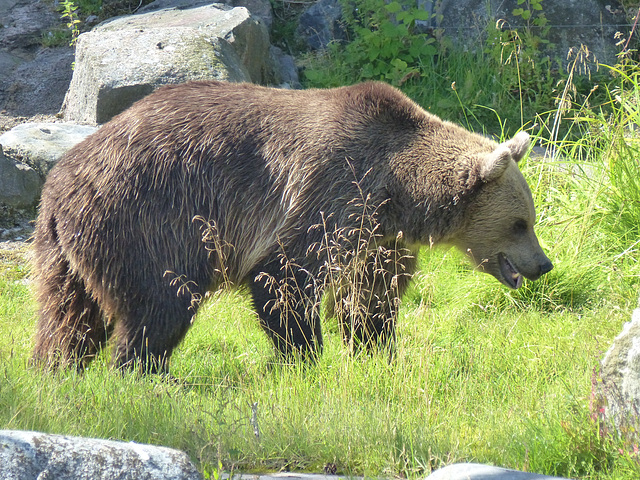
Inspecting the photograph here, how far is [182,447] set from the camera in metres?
3.55

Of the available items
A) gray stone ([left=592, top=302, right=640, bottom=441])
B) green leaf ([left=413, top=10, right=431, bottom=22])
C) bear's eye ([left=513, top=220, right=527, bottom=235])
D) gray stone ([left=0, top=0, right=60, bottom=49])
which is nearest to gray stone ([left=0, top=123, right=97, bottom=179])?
gray stone ([left=0, top=0, right=60, bottom=49])

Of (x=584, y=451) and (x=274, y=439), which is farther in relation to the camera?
(x=274, y=439)

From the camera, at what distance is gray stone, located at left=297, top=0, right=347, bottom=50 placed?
1055 centimetres

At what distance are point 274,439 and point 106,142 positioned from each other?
229cm

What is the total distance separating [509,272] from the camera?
217 inches

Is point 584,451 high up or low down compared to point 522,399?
up

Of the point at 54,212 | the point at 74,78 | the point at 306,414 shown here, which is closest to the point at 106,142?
the point at 54,212

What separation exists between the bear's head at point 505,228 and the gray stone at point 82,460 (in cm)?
311

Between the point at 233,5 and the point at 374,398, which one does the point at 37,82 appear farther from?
the point at 374,398

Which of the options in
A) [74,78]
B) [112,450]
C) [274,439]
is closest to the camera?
[112,450]

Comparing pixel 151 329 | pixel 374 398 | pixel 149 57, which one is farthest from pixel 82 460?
pixel 149 57

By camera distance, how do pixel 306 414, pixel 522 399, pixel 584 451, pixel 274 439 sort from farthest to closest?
pixel 522 399
pixel 306 414
pixel 274 439
pixel 584 451

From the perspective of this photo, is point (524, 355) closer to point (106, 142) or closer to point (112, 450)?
point (106, 142)

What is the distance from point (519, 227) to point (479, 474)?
2.80m
